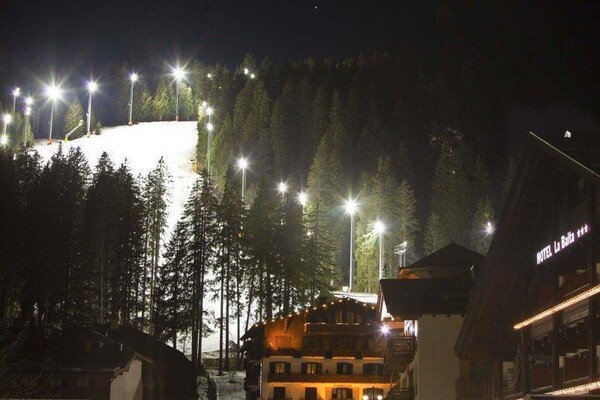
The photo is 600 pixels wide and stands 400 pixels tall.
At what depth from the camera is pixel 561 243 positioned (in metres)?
17.0

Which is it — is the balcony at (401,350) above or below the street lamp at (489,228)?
below

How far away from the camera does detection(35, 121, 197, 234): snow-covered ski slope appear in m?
135

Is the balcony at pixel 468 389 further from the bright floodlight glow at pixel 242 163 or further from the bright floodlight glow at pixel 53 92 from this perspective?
the bright floodlight glow at pixel 53 92

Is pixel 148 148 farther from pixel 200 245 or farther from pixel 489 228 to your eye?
pixel 489 228

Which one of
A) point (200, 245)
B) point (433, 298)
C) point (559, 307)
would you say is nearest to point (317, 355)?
point (200, 245)

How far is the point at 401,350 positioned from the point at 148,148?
11878cm

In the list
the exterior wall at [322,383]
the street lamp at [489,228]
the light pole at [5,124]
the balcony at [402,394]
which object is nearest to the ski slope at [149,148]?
the light pole at [5,124]

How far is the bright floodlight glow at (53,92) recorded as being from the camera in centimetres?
17625

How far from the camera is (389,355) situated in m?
40.7

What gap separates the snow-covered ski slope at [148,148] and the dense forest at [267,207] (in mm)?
3689

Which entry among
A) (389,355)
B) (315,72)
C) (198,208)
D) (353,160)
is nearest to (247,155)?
(353,160)

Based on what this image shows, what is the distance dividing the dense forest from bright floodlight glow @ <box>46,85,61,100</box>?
35.6 metres

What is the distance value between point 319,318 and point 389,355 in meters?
24.5

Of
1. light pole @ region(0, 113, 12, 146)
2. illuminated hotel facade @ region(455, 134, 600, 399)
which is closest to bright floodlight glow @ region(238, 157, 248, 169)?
light pole @ region(0, 113, 12, 146)
